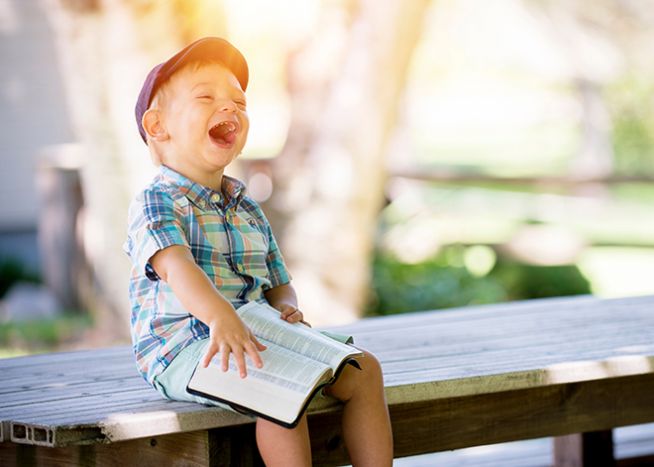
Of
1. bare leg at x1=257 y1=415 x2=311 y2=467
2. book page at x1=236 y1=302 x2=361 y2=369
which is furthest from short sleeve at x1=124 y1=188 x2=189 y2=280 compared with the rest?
bare leg at x1=257 y1=415 x2=311 y2=467

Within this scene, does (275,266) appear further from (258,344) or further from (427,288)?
(427,288)

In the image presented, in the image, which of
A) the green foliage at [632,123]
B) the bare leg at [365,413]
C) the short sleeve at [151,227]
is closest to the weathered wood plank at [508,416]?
the bare leg at [365,413]

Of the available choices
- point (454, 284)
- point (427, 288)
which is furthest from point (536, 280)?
point (427, 288)

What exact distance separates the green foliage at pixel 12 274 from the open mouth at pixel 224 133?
7373 mm

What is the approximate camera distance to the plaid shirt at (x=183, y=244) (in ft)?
7.80

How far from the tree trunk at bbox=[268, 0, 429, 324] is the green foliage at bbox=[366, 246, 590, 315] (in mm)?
927

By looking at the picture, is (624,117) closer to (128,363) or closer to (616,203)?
(616,203)

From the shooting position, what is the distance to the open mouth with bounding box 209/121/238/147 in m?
2.48

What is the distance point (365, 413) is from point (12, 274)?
7.73 m

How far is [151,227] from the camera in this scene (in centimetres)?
234

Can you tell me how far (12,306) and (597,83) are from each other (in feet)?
51.1

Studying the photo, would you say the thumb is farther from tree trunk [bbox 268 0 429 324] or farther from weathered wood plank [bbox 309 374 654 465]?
tree trunk [bbox 268 0 429 324]

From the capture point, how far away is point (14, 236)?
10555mm

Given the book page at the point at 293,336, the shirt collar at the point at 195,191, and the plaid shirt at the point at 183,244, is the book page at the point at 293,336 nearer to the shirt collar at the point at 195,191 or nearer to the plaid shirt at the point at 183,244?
the plaid shirt at the point at 183,244
